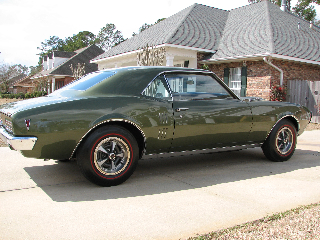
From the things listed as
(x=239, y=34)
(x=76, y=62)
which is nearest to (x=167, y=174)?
(x=239, y=34)

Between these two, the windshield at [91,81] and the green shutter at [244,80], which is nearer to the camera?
the windshield at [91,81]

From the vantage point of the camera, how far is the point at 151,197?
12.5 feet

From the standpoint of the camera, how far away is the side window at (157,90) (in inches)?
175

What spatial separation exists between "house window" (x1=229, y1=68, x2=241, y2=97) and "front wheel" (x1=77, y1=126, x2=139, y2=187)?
1330cm

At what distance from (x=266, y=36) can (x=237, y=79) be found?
248 centimetres

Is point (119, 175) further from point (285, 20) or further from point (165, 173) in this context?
point (285, 20)

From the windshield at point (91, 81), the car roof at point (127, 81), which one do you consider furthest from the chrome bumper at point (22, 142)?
the windshield at point (91, 81)

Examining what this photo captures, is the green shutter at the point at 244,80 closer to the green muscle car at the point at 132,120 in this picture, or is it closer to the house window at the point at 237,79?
the house window at the point at 237,79

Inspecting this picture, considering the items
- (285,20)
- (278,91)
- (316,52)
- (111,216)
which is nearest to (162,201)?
(111,216)

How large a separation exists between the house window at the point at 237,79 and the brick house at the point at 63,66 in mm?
23335

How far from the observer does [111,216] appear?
10.5ft

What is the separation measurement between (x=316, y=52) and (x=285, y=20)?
10.1ft

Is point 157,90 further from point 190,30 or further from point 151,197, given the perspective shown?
point 190,30

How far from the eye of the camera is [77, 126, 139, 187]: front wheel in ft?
12.7
